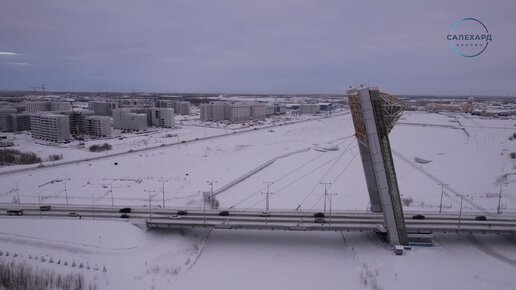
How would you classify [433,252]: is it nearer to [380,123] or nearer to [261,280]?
[380,123]

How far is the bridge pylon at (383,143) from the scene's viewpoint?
12.9 metres

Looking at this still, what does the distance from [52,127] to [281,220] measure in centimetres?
3586

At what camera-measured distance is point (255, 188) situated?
22625mm

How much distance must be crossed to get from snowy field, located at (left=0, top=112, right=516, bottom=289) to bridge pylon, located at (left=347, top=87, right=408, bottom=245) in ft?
4.25

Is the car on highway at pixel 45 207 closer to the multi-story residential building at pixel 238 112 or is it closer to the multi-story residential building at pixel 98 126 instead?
the multi-story residential building at pixel 98 126

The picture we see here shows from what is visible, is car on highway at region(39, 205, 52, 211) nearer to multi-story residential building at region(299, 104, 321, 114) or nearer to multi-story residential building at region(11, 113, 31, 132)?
multi-story residential building at region(11, 113, 31, 132)

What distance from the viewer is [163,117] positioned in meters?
56.3

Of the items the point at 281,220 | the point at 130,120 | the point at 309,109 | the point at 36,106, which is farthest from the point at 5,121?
the point at 309,109

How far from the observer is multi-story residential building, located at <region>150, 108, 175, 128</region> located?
183ft

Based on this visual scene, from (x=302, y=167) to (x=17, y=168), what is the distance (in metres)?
22.2

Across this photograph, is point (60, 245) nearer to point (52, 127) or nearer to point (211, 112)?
point (52, 127)

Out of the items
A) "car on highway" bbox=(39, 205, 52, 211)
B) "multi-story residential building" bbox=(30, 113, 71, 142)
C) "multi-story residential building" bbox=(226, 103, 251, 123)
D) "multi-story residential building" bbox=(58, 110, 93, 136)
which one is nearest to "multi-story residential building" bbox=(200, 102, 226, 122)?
"multi-story residential building" bbox=(226, 103, 251, 123)

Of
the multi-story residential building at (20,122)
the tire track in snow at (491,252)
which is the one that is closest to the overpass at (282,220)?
the tire track in snow at (491,252)

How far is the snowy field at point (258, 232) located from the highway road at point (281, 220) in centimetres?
64
